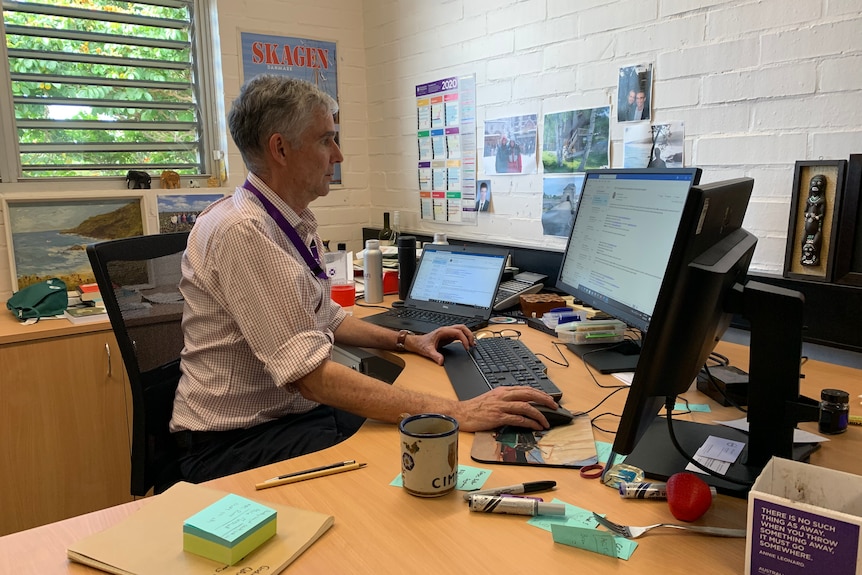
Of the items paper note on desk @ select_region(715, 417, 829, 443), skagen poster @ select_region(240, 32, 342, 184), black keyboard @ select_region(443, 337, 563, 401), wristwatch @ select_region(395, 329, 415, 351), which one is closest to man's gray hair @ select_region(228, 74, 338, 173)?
wristwatch @ select_region(395, 329, 415, 351)

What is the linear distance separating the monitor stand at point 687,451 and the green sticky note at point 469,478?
23cm

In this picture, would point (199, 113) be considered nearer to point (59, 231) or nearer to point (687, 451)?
point (59, 231)

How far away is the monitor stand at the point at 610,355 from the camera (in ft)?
4.64

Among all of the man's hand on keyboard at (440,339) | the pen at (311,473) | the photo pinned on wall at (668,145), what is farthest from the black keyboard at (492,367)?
the photo pinned on wall at (668,145)

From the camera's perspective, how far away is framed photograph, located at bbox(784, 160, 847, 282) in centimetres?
148

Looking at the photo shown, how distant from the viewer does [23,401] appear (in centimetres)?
212

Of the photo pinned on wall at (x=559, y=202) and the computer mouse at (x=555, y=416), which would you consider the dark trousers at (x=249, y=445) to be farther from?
the photo pinned on wall at (x=559, y=202)

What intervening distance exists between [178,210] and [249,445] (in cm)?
180

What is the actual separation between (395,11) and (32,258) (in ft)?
6.39

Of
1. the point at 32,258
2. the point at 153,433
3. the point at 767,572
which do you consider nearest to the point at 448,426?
the point at 767,572

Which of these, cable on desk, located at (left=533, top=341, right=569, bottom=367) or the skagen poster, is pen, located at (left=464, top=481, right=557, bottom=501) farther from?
the skagen poster

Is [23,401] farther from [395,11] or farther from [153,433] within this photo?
[395,11]

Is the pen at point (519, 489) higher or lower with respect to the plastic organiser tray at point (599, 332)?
lower

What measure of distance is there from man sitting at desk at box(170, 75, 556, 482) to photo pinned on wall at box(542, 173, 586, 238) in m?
0.81
